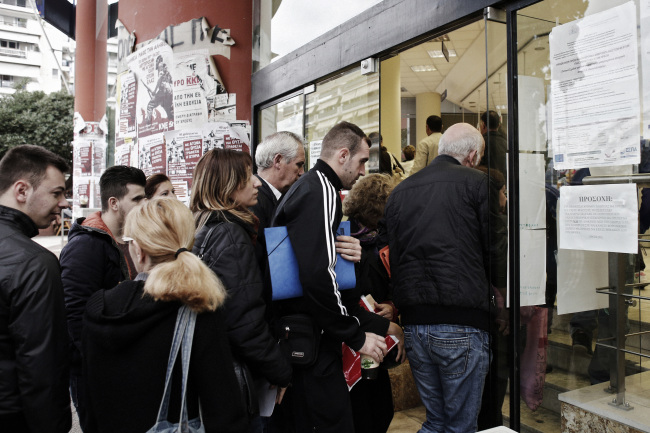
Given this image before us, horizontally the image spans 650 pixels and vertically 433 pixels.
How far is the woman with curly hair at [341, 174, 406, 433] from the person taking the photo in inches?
106

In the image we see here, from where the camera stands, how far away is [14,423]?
6.54ft

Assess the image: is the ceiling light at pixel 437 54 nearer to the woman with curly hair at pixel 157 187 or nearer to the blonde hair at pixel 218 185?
the woman with curly hair at pixel 157 187

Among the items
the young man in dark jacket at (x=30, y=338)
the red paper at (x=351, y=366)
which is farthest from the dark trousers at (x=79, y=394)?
the red paper at (x=351, y=366)

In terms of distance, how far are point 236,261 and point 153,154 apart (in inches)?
204

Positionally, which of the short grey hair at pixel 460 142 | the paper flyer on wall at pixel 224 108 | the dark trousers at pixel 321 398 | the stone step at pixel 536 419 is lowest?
the stone step at pixel 536 419

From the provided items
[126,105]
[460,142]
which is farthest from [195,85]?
[460,142]

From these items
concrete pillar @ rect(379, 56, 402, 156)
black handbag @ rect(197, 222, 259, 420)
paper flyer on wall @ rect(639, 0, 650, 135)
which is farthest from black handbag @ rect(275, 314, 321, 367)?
concrete pillar @ rect(379, 56, 402, 156)

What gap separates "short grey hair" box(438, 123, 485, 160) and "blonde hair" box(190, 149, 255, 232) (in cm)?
117

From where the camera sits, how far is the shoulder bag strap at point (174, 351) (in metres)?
1.70

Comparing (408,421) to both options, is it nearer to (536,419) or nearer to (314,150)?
(536,419)

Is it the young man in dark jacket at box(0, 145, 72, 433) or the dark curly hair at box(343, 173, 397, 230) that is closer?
the young man in dark jacket at box(0, 145, 72, 433)

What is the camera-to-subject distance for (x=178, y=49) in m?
6.45

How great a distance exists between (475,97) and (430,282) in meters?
10.1

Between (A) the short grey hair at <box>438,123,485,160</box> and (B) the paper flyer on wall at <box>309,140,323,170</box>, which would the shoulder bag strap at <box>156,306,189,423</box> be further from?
(B) the paper flyer on wall at <box>309,140,323,170</box>
